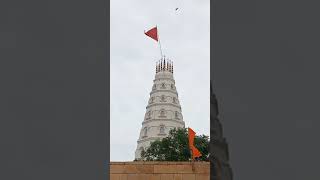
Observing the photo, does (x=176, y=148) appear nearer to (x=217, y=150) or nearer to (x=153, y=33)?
(x=153, y=33)

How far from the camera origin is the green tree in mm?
29500

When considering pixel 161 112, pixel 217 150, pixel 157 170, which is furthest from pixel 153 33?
pixel 161 112

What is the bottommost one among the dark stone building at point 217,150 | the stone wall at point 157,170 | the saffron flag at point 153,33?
the stone wall at point 157,170

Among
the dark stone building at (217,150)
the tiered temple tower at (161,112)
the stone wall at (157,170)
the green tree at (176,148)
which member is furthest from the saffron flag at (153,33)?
the tiered temple tower at (161,112)

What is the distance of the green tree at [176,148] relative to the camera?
96.8 ft

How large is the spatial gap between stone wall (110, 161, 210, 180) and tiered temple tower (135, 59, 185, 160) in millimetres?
31914

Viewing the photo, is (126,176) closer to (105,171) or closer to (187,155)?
(105,171)

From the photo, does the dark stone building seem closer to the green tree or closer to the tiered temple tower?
the green tree

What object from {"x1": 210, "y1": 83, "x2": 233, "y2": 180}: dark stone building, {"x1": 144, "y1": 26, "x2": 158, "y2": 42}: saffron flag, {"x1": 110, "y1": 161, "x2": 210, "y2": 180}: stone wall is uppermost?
{"x1": 144, "y1": 26, "x2": 158, "y2": 42}: saffron flag

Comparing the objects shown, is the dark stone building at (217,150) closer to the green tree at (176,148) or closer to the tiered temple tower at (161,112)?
the green tree at (176,148)

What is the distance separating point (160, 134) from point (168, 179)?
3260 centimetres

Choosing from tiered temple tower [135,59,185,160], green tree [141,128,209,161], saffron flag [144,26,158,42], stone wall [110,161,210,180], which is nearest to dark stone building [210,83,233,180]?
stone wall [110,161,210,180]

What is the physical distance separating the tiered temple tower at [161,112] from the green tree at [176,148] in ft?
36.3

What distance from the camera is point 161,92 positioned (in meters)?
46.0
